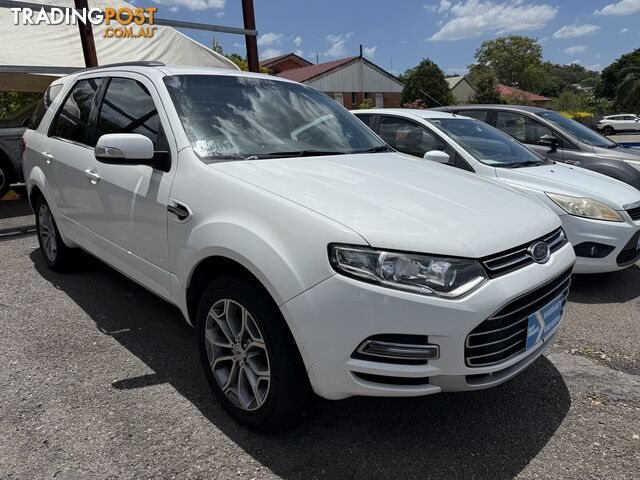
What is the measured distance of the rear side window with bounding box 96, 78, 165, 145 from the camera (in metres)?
2.92

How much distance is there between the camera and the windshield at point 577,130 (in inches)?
247

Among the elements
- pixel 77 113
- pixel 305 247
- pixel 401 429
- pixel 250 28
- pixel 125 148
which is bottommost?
pixel 401 429

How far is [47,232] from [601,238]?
16.4 ft

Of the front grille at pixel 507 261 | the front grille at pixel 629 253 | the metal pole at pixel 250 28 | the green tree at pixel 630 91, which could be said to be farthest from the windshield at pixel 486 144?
the green tree at pixel 630 91

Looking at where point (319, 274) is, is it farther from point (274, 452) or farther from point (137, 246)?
point (137, 246)

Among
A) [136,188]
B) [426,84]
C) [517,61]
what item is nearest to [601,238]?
[136,188]

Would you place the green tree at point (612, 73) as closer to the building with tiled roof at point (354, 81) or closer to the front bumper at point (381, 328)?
the building with tiled roof at point (354, 81)

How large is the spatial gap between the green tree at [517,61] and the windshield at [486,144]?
8797 centimetres

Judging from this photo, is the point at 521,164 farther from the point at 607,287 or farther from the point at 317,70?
the point at 317,70

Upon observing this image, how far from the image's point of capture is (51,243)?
454cm

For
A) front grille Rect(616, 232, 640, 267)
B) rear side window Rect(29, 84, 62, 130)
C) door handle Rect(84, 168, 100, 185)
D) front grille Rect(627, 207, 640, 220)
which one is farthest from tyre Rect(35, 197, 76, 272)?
front grille Rect(627, 207, 640, 220)

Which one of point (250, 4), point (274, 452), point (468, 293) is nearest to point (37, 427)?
point (274, 452)

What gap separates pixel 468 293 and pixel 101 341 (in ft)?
8.48

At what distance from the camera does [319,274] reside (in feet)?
6.27
